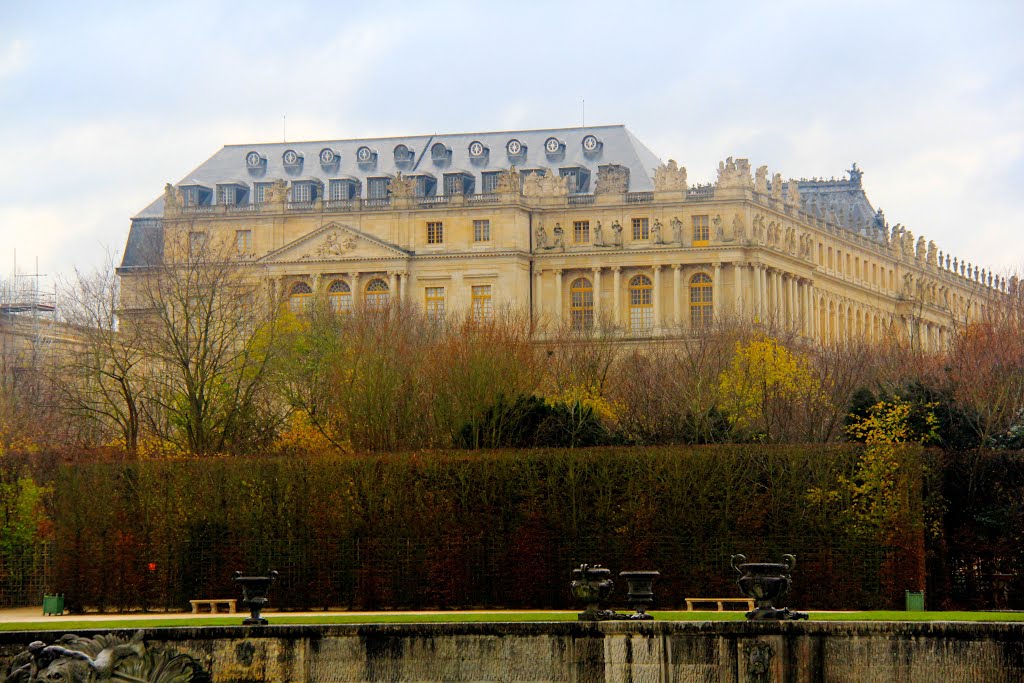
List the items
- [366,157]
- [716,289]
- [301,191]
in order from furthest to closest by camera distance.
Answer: [366,157] < [301,191] < [716,289]

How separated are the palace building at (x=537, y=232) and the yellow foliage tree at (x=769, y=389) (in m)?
32.4

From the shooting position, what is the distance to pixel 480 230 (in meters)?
123

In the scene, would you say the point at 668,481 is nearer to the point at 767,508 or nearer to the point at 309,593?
the point at 767,508

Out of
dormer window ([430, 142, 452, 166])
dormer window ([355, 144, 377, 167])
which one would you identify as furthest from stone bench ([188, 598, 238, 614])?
dormer window ([355, 144, 377, 167])

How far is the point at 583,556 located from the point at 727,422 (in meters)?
10.4

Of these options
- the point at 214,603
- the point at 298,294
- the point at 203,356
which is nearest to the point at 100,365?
the point at 203,356

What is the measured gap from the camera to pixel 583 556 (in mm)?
50125

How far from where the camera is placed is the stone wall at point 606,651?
35.3 meters

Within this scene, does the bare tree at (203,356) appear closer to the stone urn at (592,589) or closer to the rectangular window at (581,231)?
the stone urn at (592,589)

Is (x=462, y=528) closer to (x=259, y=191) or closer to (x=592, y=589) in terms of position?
(x=592, y=589)

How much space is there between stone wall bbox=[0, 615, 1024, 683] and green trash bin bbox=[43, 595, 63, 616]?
13761mm

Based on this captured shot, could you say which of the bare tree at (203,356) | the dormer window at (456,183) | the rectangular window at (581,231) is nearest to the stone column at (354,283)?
the dormer window at (456,183)

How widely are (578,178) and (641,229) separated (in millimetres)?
6848

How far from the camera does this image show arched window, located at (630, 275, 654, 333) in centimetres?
12125
